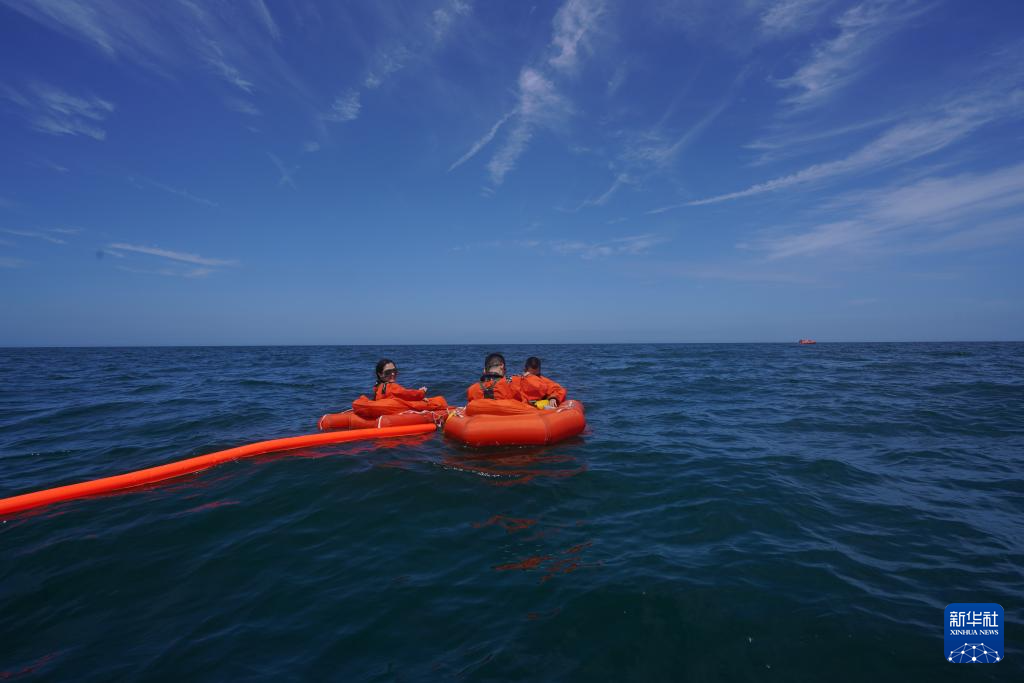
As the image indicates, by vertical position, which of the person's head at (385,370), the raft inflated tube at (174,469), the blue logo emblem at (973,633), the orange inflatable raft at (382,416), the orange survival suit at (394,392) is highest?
the person's head at (385,370)

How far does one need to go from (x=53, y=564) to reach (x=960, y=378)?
26919 mm

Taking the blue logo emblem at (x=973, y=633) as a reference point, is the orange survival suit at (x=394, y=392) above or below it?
above

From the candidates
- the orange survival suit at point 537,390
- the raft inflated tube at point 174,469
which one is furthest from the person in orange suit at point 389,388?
the orange survival suit at point 537,390

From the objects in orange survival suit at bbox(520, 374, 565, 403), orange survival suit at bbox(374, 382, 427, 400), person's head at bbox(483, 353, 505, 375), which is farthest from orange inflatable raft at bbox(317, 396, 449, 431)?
orange survival suit at bbox(520, 374, 565, 403)

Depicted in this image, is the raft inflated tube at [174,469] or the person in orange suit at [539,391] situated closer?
the raft inflated tube at [174,469]

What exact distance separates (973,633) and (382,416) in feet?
28.5

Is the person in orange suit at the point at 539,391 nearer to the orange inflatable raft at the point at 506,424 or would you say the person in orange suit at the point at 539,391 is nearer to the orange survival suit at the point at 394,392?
the orange inflatable raft at the point at 506,424

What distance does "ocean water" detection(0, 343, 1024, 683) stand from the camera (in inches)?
125

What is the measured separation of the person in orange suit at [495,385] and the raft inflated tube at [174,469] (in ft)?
4.65

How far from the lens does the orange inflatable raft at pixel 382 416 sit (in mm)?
9328

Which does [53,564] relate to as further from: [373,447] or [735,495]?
[735,495]

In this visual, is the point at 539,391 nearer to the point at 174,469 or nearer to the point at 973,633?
the point at 174,469

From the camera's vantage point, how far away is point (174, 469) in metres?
6.82

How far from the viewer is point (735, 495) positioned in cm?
592
